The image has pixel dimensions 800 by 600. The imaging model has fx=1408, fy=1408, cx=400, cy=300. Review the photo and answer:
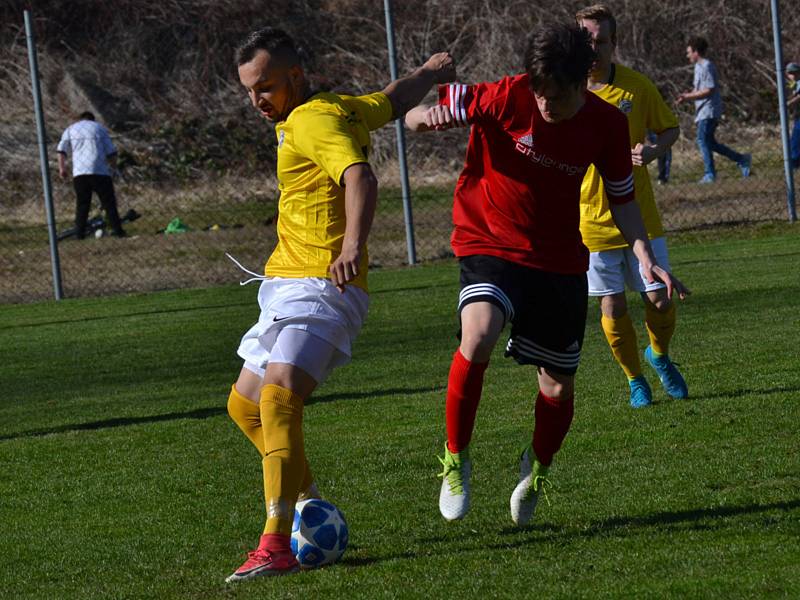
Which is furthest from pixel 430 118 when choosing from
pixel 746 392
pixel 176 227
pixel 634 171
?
pixel 176 227

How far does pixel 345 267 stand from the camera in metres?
4.31

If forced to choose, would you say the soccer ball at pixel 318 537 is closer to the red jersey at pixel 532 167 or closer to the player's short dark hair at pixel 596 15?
the red jersey at pixel 532 167

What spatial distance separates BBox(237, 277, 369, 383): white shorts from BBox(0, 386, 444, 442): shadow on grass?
343 centimetres

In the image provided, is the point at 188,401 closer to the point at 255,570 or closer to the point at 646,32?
the point at 255,570

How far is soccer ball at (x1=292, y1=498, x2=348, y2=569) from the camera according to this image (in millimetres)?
4586

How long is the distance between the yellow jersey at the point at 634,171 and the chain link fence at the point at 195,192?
842 cm

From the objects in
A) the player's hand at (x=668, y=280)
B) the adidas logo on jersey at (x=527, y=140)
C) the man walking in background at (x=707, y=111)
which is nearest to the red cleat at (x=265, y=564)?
the player's hand at (x=668, y=280)

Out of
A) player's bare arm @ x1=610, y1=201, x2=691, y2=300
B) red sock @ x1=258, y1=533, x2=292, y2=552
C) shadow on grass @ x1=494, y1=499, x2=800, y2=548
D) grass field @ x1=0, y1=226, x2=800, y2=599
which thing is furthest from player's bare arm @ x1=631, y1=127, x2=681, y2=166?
red sock @ x1=258, y1=533, x2=292, y2=552

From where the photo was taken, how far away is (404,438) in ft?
22.4

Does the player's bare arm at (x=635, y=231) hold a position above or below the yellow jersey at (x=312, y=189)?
below

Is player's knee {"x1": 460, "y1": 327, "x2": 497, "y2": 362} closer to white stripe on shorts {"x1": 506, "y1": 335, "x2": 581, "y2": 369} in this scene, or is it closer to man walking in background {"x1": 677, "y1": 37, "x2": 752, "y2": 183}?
white stripe on shorts {"x1": 506, "y1": 335, "x2": 581, "y2": 369}

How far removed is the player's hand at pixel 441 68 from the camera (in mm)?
5129

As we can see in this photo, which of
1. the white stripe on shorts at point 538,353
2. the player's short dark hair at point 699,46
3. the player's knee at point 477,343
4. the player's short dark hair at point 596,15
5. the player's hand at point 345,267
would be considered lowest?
the white stripe on shorts at point 538,353

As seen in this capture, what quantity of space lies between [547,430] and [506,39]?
16909 millimetres
